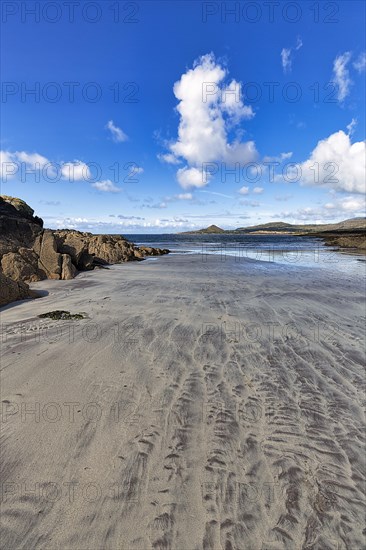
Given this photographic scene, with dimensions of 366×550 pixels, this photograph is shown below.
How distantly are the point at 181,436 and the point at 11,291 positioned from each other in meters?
8.51

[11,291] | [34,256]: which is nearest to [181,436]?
[11,291]

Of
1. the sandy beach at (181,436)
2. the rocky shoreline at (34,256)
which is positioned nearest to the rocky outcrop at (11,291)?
the rocky shoreline at (34,256)

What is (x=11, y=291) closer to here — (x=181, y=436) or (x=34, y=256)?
(x=34, y=256)

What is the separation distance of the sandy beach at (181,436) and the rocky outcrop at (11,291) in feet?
8.36

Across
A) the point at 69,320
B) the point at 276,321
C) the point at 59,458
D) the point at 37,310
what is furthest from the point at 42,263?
the point at 59,458

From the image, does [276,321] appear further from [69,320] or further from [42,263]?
[42,263]

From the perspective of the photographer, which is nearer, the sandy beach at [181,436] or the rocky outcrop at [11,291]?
the sandy beach at [181,436]

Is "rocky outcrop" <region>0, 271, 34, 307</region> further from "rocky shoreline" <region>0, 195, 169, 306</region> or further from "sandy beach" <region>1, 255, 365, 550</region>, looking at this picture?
"sandy beach" <region>1, 255, 365, 550</region>

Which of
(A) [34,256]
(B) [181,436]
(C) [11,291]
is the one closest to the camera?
(B) [181,436]

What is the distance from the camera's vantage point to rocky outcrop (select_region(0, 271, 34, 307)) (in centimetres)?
947

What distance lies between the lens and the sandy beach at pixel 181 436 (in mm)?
2576

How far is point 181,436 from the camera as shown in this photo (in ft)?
11.9

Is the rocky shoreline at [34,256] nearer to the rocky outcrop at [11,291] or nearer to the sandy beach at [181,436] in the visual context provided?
the rocky outcrop at [11,291]

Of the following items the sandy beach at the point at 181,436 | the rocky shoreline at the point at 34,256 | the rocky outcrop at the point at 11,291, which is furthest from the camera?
the rocky shoreline at the point at 34,256
